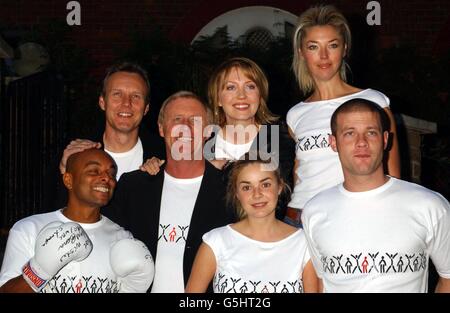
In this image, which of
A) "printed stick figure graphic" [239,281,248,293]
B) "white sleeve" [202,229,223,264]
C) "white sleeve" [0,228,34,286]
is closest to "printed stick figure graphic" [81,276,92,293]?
"white sleeve" [0,228,34,286]

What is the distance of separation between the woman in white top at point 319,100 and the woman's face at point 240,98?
0.22 metres

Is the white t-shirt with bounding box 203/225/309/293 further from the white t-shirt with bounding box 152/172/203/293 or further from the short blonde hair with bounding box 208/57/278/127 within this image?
the short blonde hair with bounding box 208/57/278/127

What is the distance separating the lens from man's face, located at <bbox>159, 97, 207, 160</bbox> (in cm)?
417

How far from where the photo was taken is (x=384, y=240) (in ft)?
11.5

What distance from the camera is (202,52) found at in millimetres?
7629

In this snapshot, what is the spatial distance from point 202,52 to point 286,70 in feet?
2.72

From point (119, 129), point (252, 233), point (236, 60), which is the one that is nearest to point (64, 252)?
point (252, 233)

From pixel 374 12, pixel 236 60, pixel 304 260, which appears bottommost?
pixel 304 260

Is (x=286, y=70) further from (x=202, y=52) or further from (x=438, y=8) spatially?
(x=438, y=8)

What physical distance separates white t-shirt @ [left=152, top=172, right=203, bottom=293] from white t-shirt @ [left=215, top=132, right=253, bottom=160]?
0.80 feet

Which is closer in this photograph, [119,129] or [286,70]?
[119,129]

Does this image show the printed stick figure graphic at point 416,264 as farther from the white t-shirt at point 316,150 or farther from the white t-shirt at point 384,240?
the white t-shirt at point 316,150

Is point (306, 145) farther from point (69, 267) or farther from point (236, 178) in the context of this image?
point (69, 267)

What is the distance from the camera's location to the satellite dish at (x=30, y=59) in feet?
26.1
